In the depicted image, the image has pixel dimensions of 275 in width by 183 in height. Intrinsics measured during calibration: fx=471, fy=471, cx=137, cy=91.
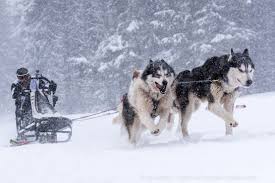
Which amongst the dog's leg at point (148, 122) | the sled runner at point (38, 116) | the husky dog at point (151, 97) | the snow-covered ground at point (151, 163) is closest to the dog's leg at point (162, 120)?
the husky dog at point (151, 97)

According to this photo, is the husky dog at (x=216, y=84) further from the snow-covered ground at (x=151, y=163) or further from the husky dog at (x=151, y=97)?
the snow-covered ground at (x=151, y=163)

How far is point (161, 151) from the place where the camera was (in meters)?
6.33

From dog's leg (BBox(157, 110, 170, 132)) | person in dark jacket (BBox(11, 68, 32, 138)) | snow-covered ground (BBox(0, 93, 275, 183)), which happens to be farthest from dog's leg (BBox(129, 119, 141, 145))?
person in dark jacket (BBox(11, 68, 32, 138))

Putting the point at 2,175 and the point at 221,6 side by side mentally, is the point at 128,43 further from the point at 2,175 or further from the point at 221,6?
the point at 2,175

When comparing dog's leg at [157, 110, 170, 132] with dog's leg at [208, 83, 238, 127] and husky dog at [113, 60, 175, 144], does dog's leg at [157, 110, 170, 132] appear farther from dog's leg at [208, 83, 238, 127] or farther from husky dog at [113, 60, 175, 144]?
dog's leg at [208, 83, 238, 127]

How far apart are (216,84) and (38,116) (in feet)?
13.4

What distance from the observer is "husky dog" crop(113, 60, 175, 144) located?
7.22 metres

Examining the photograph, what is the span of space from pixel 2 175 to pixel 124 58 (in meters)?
21.6

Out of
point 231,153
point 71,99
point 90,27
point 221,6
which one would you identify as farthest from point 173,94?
point 71,99

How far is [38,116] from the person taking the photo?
9562 mm

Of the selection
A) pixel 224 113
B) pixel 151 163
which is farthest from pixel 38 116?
pixel 151 163

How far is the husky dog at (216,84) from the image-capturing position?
691 cm

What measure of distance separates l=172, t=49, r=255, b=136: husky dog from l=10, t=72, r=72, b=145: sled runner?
2919mm

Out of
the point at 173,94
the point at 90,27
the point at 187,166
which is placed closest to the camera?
the point at 187,166
